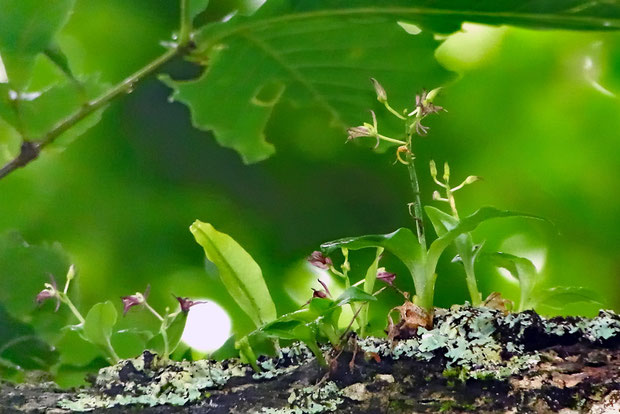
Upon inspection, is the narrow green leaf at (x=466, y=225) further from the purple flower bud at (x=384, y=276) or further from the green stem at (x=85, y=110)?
the green stem at (x=85, y=110)

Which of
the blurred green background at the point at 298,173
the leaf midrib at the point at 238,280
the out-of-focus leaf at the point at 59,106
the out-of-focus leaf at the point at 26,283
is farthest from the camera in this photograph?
the blurred green background at the point at 298,173

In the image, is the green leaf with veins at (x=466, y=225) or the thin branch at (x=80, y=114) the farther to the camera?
the thin branch at (x=80, y=114)

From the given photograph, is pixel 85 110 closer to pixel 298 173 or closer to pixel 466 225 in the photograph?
pixel 466 225

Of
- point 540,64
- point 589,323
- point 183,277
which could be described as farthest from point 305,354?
point 540,64

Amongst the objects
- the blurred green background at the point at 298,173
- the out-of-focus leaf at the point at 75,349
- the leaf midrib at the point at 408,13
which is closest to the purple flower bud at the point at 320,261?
the leaf midrib at the point at 408,13

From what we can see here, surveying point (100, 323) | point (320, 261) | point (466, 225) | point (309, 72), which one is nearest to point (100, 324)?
point (100, 323)

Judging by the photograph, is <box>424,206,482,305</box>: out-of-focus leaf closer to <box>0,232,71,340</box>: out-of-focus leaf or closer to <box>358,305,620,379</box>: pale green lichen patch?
<box>358,305,620,379</box>: pale green lichen patch

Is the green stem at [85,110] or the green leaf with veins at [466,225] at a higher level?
the green stem at [85,110]

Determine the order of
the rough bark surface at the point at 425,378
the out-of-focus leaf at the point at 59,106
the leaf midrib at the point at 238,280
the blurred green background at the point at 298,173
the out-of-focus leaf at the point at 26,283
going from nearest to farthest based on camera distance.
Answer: the rough bark surface at the point at 425,378
the leaf midrib at the point at 238,280
the out-of-focus leaf at the point at 59,106
the out-of-focus leaf at the point at 26,283
the blurred green background at the point at 298,173
